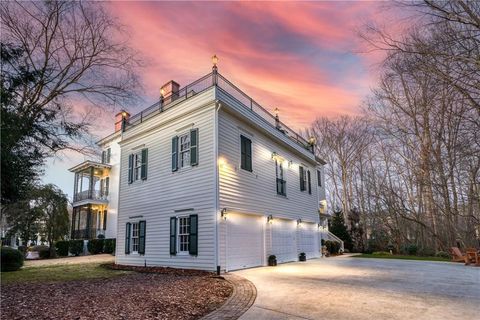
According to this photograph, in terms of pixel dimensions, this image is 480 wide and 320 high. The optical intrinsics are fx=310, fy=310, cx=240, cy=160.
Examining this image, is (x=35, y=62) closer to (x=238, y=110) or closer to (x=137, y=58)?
(x=137, y=58)

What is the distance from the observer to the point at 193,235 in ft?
38.4

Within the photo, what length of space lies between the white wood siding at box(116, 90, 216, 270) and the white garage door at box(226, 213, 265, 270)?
1.02 m

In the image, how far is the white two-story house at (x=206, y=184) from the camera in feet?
38.3

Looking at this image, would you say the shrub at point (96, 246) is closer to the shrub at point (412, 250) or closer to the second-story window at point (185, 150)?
the second-story window at point (185, 150)

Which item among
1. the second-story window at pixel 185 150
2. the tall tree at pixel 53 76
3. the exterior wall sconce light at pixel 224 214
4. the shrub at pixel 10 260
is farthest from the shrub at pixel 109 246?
the exterior wall sconce light at pixel 224 214

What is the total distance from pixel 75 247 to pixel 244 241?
57.4ft

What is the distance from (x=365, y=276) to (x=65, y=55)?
13363 mm

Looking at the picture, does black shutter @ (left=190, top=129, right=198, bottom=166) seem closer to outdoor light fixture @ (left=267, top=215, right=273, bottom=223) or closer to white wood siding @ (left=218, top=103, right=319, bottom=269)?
white wood siding @ (left=218, top=103, right=319, bottom=269)

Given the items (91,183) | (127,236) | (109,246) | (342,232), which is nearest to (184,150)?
(127,236)

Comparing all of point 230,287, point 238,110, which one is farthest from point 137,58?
point 230,287

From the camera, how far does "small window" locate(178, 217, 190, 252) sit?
1212 cm

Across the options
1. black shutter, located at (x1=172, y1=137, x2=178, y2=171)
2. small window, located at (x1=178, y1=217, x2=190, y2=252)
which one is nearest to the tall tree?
black shutter, located at (x1=172, y1=137, x2=178, y2=171)

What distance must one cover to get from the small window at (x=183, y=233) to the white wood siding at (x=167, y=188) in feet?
0.92

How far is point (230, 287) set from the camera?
324 inches
